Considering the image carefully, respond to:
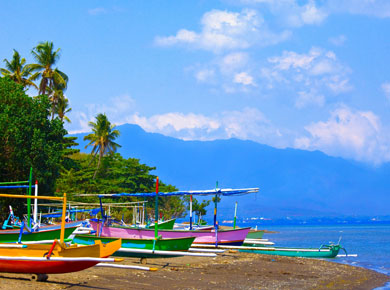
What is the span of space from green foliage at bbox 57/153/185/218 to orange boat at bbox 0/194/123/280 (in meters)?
34.1

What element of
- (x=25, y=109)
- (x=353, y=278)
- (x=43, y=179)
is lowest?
(x=353, y=278)

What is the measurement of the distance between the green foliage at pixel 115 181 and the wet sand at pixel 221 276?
27.6 m

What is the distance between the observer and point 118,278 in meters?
17.5

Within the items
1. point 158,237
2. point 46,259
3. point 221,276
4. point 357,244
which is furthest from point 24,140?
point 357,244

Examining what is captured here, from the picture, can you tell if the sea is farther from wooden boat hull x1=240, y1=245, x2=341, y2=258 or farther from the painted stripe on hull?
the painted stripe on hull

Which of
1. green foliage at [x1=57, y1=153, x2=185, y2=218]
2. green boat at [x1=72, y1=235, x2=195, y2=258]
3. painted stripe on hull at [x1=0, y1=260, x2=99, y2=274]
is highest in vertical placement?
green foliage at [x1=57, y1=153, x2=185, y2=218]

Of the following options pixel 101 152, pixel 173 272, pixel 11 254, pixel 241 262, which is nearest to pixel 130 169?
pixel 101 152

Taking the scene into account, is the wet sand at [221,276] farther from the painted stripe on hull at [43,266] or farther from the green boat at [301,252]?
the green boat at [301,252]

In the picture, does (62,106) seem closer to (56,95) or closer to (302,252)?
(56,95)

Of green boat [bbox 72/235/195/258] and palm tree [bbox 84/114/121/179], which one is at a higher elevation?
palm tree [bbox 84/114/121/179]

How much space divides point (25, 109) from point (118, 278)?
65.3ft

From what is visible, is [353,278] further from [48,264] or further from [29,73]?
[29,73]

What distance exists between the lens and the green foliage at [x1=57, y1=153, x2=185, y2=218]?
52.0m

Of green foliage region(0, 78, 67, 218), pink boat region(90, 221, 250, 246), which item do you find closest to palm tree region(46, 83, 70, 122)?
green foliage region(0, 78, 67, 218)
